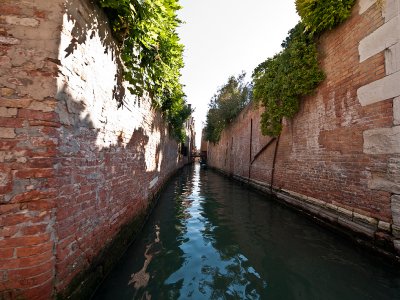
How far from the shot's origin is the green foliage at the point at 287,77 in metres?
6.21

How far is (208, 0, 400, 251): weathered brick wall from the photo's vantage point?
387 cm

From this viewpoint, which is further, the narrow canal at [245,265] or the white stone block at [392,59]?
the white stone block at [392,59]

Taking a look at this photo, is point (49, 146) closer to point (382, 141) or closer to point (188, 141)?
point (382, 141)

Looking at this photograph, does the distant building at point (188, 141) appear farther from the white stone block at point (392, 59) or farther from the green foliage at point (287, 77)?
the white stone block at point (392, 59)

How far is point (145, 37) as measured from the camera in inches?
145

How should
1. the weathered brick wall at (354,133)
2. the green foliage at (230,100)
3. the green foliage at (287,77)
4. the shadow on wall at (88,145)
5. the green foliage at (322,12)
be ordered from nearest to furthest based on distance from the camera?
the shadow on wall at (88,145) → the weathered brick wall at (354,133) → the green foliage at (322,12) → the green foliage at (287,77) → the green foliage at (230,100)

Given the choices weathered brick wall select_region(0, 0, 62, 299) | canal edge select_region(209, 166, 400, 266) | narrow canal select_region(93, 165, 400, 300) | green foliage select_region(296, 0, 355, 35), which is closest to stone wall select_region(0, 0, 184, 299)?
weathered brick wall select_region(0, 0, 62, 299)

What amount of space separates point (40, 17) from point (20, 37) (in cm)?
24

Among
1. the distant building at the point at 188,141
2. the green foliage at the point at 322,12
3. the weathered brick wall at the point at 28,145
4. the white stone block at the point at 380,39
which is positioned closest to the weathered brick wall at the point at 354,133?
the white stone block at the point at 380,39

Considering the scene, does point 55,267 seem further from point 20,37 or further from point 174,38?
point 174,38

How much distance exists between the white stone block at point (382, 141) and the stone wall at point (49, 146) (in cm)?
442

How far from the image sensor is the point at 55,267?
2061mm

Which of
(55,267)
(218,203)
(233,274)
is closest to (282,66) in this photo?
(218,203)

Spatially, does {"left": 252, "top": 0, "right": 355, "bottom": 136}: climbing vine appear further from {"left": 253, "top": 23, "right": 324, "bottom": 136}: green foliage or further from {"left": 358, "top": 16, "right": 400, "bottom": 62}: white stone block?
{"left": 358, "top": 16, "right": 400, "bottom": 62}: white stone block
